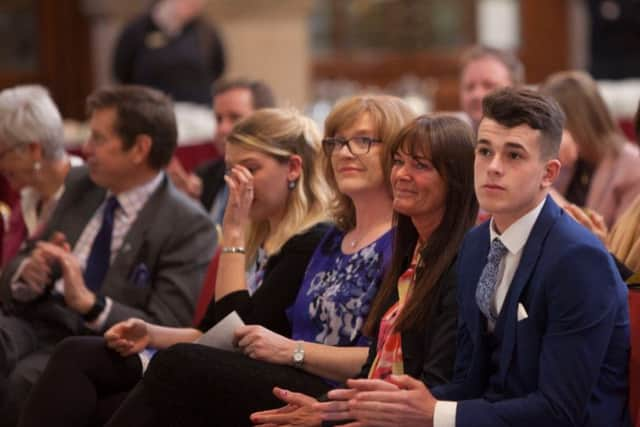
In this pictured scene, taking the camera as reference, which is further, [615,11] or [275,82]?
[275,82]

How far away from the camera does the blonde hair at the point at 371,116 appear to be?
11.8 feet

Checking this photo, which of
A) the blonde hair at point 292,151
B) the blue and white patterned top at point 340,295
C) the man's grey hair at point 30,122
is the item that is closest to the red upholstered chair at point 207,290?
the blonde hair at point 292,151

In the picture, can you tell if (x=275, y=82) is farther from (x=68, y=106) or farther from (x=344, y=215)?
(x=344, y=215)

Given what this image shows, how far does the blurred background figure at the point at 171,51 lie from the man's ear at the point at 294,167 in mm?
3952

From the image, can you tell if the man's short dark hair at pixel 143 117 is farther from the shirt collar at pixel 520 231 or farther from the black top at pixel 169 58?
the black top at pixel 169 58

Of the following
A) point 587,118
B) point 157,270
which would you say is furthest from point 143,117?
point 587,118

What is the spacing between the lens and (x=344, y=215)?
12.3ft

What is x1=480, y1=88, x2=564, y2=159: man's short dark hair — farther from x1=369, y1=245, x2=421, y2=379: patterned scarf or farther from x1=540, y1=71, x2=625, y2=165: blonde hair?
x1=540, y1=71, x2=625, y2=165: blonde hair

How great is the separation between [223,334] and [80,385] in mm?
465

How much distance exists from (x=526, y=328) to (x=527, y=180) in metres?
0.32

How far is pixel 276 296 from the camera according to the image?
12.4 feet

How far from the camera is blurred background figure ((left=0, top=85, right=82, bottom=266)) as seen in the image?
16.2 ft

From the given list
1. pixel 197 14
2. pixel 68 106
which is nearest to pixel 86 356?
pixel 197 14

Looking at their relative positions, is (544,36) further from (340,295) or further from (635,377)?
(635,377)
